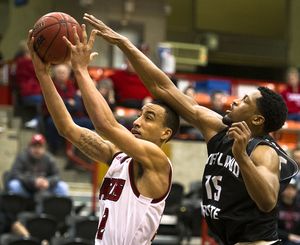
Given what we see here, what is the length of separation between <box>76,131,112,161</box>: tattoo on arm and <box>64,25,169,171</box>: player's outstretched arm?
1.33 ft

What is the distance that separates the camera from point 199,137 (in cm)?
1388

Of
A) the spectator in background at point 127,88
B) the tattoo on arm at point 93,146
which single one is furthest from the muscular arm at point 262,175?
the spectator in background at point 127,88

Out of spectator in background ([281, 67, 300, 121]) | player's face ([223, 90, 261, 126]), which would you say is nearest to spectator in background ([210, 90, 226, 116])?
spectator in background ([281, 67, 300, 121])

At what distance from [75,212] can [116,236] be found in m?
6.24

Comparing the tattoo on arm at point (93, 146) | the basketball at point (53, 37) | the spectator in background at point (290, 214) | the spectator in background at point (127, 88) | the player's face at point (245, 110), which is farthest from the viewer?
the spectator in background at point (127, 88)

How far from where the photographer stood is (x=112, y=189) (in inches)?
213

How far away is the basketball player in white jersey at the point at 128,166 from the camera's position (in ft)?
17.2

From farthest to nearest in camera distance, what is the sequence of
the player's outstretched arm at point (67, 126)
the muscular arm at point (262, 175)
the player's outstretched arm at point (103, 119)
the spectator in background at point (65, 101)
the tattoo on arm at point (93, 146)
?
the spectator in background at point (65, 101)
the tattoo on arm at point (93, 146)
the player's outstretched arm at point (67, 126)
the player's outstretched arm at point (103, 119)
the muscular arm at point (262, 175)

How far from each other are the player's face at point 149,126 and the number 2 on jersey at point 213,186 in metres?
0.43

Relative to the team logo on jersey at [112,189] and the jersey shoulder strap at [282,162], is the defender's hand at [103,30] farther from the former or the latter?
the jersey shoulder strap at [282,162]

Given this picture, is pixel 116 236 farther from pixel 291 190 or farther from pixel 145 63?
pixel 291 190

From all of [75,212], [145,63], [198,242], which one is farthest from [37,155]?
[145,63]

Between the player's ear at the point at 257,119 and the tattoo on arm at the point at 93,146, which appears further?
the tattoo on arm at the point at 93,146

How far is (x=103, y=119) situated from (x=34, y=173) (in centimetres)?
596
